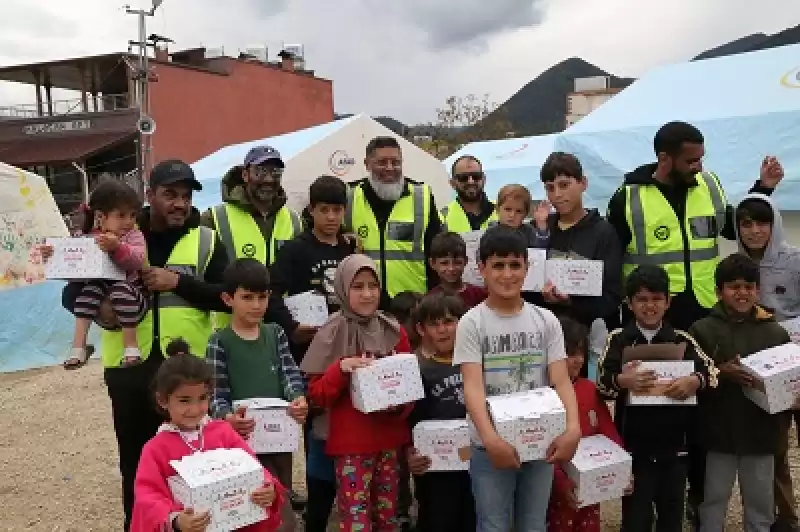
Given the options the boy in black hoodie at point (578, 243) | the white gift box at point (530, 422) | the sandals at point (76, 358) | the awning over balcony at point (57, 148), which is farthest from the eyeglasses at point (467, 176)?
the awning over balcony at point (57, 148)

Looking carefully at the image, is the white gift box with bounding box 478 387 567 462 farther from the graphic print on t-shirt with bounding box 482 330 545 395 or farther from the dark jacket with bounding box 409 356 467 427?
the dark jacket with bounding box 409 356 467 427

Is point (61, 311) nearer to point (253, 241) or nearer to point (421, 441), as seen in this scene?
point (253, 241)

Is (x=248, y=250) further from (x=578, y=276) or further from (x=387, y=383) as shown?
(x=578, y=276)

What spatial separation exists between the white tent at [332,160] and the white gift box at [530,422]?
8.77 meters

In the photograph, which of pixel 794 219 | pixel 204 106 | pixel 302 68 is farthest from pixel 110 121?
pixel 794 219

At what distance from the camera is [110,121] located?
30391 millimetres

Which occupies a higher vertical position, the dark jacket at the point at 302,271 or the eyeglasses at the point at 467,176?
the eyeglasses at the point at 467,176

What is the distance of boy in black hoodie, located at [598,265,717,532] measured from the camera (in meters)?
3.53

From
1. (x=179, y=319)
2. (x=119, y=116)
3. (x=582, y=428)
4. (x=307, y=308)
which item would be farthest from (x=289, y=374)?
(x=119, y=116)

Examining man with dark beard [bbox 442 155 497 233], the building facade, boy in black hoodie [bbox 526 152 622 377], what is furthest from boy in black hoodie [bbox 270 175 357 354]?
the building facade

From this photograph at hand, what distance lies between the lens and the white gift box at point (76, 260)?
330 cm

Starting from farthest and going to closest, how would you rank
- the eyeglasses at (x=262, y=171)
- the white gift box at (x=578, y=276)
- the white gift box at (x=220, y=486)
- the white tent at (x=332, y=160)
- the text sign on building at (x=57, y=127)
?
the text sign on building at (x=57, y=127)
the white tent at (x=332, y=160)
the eyeglasses at (x=262, y=171)
the white gift box at (x=578, y=276)
the white gift box at (x=220, y=486)

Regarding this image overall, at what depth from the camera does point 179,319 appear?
3.65m

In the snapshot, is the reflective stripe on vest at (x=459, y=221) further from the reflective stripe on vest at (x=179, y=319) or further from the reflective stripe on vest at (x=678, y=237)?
the reflective stripe on vest at (x=179, y=319)
